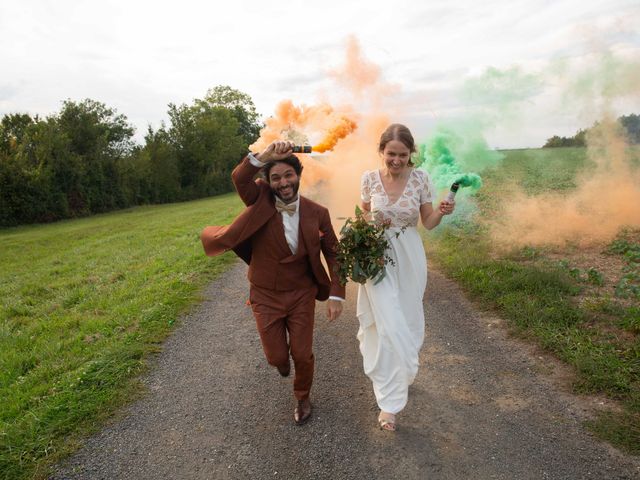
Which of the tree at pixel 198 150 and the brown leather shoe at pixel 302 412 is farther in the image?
the tree at pixel 198 150

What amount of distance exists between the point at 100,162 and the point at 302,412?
34188 millimetres

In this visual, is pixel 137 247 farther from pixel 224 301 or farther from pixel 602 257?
pixel 602 257

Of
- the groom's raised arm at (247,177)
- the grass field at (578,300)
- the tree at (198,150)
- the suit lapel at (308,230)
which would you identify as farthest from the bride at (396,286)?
the tree at (198,150)

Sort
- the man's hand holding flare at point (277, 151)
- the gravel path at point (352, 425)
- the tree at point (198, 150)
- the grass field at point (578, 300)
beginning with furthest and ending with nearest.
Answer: the tree at point (198, 150) → the grass field at point (578, 300) → the man's hand holding flare at point (277, 151) → the gravel path at point (352, 425)

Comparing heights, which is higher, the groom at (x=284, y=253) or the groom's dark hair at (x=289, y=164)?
the groom's dark hair at (x=289, y=164)

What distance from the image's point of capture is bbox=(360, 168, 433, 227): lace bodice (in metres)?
4.12

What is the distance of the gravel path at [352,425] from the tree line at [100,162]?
26835mm

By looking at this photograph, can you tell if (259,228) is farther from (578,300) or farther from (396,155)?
(578,300)

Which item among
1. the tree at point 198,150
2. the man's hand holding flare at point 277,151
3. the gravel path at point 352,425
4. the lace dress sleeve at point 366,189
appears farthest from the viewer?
the tree at point 198,150

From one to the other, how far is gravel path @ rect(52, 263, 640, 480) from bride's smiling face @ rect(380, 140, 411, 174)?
7.46 ft

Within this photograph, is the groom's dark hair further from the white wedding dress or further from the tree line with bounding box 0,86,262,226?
the tree line with bounding box 0,86,262,226

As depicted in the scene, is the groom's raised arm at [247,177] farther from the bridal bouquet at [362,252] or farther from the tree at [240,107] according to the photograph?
the tree at [240,107]

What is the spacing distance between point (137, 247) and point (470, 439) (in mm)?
13616

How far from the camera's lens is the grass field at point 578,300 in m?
4.16
